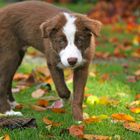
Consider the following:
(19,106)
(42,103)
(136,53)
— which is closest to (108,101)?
(42,103)

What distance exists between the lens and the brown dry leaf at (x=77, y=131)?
4.86 meters

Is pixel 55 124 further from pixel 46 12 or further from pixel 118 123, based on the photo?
pixel 46 12

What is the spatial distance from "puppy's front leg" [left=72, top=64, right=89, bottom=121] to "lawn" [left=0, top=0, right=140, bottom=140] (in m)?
0.12

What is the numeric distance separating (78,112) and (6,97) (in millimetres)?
1077

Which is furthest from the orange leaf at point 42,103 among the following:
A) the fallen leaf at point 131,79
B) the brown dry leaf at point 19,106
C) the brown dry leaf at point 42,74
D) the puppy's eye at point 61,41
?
the fallen leaf at point 131,79

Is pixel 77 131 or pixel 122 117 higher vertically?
pixel 77 131

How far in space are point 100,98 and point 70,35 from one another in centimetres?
152

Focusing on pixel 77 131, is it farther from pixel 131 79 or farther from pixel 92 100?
pixel 131 79

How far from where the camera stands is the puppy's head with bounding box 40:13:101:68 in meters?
5.33

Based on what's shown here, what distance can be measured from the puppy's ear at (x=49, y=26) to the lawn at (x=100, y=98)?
0.91 meters

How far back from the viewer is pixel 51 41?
5.67 meters

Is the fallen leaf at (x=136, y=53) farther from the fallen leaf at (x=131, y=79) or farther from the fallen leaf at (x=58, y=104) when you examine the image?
the fallen leaf at (x=58, y=104)

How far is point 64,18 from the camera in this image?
554 cm

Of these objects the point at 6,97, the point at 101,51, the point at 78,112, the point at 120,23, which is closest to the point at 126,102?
the point at 78,112
